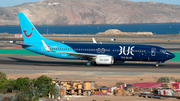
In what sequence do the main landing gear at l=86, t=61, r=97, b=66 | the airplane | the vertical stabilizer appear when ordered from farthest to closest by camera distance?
the vertical stabilizer
the main landing gear at l=86, t=61, r=97, b=66
the airplane

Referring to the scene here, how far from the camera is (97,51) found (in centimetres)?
4388

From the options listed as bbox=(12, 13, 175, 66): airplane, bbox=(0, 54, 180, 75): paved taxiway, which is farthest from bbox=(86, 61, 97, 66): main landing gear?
bbox=(0, 54, 180, 75): paved taxiway

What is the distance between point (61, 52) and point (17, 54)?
18.5 m

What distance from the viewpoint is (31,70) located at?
39.8 m

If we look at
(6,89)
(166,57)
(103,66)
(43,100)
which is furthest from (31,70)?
(166,57)

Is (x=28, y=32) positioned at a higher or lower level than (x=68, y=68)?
higher

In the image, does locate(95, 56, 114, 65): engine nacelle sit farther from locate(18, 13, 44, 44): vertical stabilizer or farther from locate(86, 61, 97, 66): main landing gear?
locate(18, 13, 44, 44): vertical stabilizer

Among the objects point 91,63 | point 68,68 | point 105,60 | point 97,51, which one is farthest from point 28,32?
point 105,60

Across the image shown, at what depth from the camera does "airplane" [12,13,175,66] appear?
42375mm

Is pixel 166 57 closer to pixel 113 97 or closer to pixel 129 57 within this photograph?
pixel 129 57

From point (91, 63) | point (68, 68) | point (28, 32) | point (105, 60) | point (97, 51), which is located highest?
point (28, 32)

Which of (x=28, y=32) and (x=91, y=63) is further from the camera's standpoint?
(x=28, y=32)

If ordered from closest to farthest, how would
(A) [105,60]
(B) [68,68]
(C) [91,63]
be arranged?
(B) [68,68] → (A) [105,60] → (C) [91,63]

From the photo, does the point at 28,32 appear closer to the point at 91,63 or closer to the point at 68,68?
the point at 68,68
